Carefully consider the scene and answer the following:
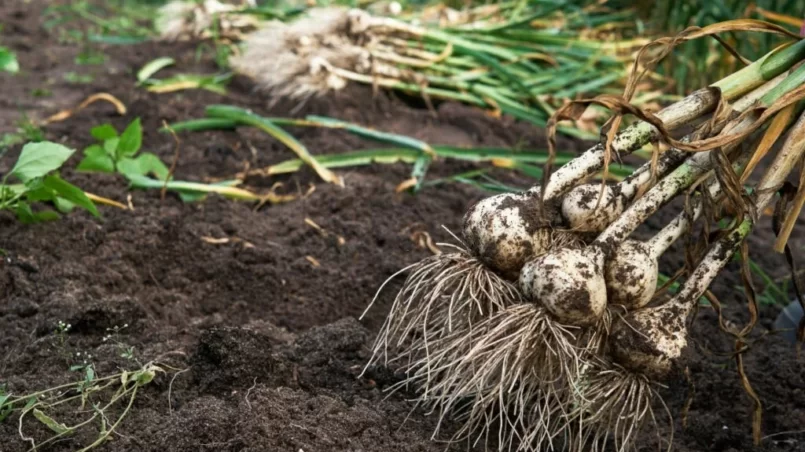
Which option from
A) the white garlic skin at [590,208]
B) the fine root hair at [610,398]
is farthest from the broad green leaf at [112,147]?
the fine root hair at [610,398]

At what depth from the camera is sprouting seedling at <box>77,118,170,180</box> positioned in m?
2.79

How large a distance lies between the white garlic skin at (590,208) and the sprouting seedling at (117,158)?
1544mm

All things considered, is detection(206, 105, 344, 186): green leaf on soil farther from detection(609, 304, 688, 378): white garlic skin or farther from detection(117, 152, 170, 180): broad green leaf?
detection(609, 304, 688, 378): white garlic skin

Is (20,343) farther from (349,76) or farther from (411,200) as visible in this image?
(349,76)

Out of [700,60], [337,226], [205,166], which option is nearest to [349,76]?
[205,166]

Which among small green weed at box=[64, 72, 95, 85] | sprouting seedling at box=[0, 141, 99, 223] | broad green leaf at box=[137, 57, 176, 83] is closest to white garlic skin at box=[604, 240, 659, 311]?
sprouting seedling at box=[0, 141, 99, 223]

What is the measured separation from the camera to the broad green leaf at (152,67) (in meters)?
4.14

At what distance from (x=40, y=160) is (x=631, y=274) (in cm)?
143

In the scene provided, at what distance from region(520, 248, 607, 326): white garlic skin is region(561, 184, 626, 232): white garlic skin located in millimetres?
75

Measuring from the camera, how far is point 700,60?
4.26m

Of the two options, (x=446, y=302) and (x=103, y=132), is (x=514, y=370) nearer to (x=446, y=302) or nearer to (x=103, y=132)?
(x=446, y=302)

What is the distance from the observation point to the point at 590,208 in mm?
1719

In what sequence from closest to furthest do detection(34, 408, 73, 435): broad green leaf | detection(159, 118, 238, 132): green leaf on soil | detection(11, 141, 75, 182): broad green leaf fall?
detection(34, 408, 73, 435): broad green leaf < detection(11, 141, 75, 182): broad green leaf < detection(159, 118, 238, 132): green leaf on soil

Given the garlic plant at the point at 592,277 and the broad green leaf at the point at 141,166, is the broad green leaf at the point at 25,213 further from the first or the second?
the garlic plant at the point at 592,277
